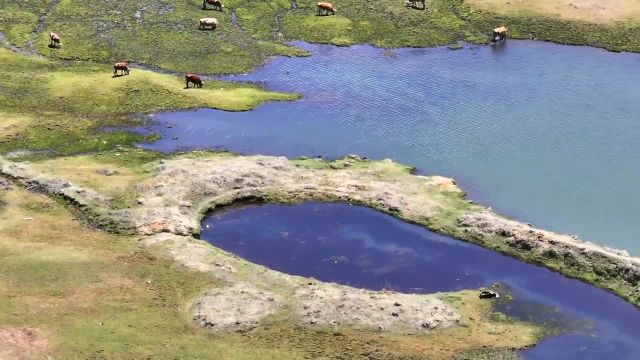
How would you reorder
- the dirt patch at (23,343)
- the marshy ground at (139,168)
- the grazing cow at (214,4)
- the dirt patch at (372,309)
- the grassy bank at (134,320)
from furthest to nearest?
the grazing cow at (214,4) → the dirt patch at (372,309) → the marshy ground at (139,168) → the grassy bank at (134,320) → the dirt patch at (23,343)

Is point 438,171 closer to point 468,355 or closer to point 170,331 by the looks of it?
point 468,355

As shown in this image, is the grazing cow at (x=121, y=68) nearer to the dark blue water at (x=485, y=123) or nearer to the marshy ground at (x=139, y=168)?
the marshy ground at (x=139, y=168)

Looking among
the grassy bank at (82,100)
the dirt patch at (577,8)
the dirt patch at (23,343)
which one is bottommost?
the dirt patch at (23,343)

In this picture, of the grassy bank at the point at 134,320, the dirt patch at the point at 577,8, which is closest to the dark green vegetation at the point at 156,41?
the dirt patch at the point at 577,8

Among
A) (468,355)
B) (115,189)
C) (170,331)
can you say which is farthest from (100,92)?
(468,355)

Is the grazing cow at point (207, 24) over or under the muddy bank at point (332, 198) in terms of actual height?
over

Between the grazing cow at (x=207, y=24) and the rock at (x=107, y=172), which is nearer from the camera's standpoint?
the rock at (x=107, y=172)
